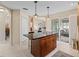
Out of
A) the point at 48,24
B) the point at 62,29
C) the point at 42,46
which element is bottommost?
the point at 42,46

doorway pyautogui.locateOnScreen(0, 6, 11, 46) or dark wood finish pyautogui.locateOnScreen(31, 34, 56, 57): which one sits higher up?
doorway pyautogui.locateOnScreen(0, 6, 11, 46)

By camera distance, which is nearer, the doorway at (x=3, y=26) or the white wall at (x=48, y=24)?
the doorway at (x=3, y=26)

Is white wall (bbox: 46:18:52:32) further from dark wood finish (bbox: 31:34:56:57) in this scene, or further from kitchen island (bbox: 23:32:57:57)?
dark wood finish (bbox: 31:34:56:57)

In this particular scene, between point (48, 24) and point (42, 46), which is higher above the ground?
point (48, 24)

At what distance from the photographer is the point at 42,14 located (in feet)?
9.89

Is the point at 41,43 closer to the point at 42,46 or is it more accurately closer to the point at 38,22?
the point at 42,46

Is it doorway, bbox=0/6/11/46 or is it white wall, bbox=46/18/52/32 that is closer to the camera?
doorway, bbox=0/6/11/46

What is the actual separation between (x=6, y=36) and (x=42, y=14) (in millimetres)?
1131

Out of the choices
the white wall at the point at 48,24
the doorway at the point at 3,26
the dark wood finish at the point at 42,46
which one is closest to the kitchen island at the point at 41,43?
the dark wood finish at the point at 42,46

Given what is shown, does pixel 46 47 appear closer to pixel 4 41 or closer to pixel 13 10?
pixel 4 41

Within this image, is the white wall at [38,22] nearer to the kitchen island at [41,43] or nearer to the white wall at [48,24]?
the white wall at [48,24]

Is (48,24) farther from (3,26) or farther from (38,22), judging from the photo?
(3,26)

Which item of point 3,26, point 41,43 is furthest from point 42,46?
point 3,26

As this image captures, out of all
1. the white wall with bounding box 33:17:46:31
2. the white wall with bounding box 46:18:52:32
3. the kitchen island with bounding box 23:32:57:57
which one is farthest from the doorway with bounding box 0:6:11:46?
the white wall with bounding box 46:18:52:32
